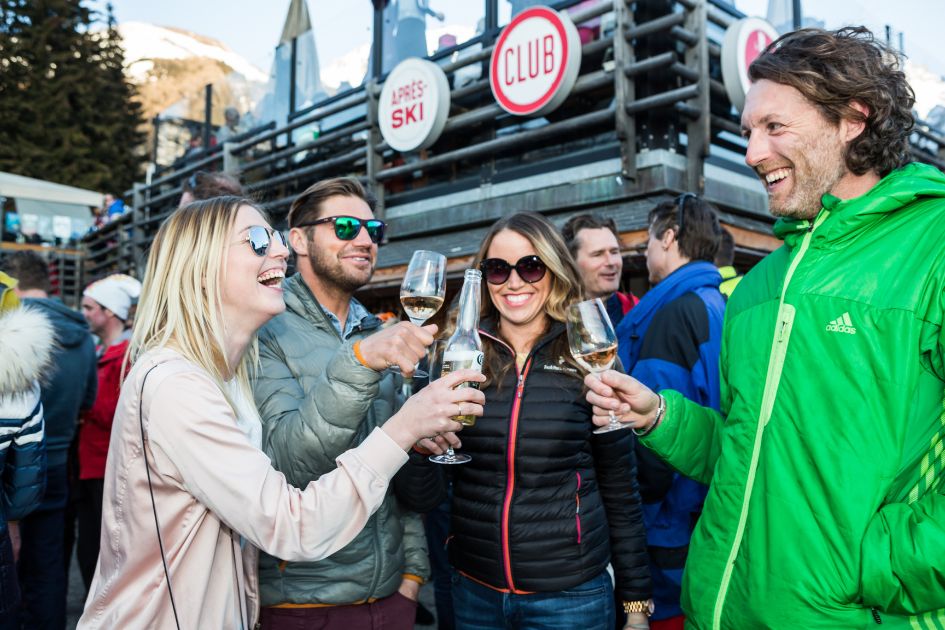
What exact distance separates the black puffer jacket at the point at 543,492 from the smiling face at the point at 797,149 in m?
0.98

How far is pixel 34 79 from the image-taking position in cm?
2436

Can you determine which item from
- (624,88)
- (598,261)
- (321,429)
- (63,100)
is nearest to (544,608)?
(321,429)

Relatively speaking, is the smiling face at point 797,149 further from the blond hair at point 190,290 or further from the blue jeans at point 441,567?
the blue jeans at point 441,567

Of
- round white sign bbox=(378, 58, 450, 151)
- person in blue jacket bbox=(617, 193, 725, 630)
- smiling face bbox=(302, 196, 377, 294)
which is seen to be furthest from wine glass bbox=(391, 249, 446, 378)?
round white sign bbox=(378, 58, 450, 151)

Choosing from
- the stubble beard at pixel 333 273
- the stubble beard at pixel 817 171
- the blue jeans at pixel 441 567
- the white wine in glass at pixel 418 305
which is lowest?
the blue jeans at pixel 441 567

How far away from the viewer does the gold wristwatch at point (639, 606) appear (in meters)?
2.36

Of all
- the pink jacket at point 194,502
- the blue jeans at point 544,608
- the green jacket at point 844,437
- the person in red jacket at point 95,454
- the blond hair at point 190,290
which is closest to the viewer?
the green jacket at point 844,437

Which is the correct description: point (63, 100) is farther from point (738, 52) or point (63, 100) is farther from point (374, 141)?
point (738, 52)

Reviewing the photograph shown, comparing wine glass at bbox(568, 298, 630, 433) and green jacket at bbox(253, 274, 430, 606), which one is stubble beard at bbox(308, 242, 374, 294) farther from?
wine glass at bbox(568, 298, 630, 433)

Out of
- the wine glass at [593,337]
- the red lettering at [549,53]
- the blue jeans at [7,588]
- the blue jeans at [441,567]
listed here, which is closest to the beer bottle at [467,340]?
the wine glass at [593,337]

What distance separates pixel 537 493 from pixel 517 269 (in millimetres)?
855

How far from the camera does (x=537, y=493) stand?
7.57ft

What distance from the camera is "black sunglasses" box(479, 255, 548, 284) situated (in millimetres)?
2551

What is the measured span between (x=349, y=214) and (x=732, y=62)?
528 centimetres
